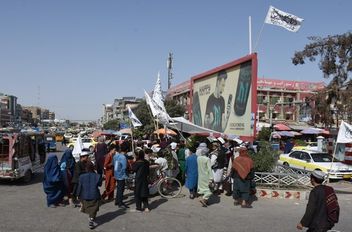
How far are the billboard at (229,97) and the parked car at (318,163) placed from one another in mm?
4163

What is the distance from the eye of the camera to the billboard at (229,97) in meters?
17.0

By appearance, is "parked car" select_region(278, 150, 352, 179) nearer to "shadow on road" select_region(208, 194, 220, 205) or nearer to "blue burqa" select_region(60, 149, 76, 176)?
"shadow on road" select_region(208, 194, 220, 205)

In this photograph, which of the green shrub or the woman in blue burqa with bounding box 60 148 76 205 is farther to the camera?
the green shrub

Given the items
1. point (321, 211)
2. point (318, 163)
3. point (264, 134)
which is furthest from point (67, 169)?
point (264, 134)

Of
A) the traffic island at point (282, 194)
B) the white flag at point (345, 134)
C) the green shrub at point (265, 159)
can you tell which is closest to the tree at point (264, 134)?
the green shrub at point (265, 159)

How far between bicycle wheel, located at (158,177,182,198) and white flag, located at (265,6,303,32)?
35.0 ft

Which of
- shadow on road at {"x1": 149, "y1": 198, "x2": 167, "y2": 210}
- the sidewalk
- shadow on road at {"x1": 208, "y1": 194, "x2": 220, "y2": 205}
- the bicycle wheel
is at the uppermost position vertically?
the bicycle wheel

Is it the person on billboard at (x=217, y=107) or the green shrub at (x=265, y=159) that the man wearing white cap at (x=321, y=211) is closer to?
the green shrub at (x=265, y=159)

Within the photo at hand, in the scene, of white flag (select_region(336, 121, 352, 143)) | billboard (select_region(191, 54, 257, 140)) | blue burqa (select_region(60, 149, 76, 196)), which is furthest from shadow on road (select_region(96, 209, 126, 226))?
billboard (select_region(191, 54, 257, 140))

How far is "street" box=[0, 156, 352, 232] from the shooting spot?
8852 millimetres

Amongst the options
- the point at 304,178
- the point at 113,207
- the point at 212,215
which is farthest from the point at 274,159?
the point at 113,207

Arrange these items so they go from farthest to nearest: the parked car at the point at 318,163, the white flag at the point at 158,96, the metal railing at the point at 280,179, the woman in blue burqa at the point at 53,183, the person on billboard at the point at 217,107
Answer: the white flag at the point at 158,96
the person on billboard at the point at 217,107
the parked car at the point at 318,163
the metal railing at the point at 280,179
the woman in blue burqa at the point at 53,183

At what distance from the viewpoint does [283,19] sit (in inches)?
785

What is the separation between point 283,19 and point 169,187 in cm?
1108
